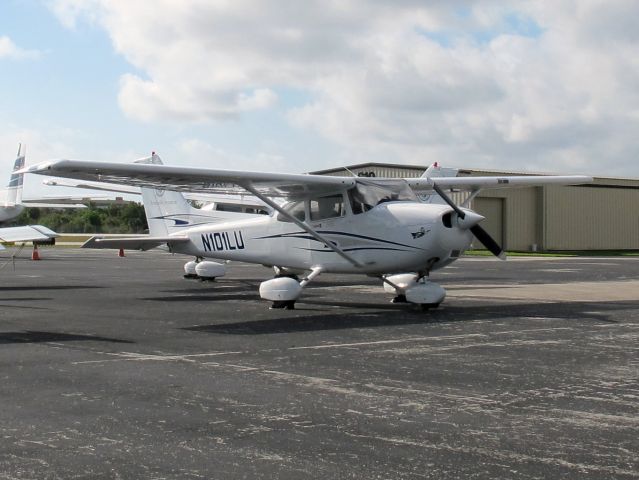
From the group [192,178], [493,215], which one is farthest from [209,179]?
[493,215]

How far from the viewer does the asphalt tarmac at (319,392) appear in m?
4.61

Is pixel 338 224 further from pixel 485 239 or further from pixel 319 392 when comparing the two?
pixel 319 392

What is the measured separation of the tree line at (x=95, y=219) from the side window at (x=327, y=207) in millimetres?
83692

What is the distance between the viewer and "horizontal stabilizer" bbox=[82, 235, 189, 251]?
686 inches

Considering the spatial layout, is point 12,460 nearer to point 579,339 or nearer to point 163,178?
point 579,339

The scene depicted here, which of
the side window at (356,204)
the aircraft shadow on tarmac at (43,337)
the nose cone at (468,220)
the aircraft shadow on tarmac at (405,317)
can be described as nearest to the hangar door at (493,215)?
Result: the aircraft shadow on tarmac at (405,317)

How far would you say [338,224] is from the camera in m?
14.3

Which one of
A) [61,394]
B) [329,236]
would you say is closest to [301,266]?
[329,236]

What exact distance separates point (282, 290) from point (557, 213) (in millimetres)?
40349

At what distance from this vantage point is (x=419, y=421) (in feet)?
18.3

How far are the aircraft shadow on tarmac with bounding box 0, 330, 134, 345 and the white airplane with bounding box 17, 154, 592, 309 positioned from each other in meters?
2.13

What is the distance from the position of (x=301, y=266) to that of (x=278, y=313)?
86.9 inches

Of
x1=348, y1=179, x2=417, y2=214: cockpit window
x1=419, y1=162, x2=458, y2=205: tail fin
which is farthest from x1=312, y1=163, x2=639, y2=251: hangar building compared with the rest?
x1=348, y1=179, x2=417, y2=214: cockpit window

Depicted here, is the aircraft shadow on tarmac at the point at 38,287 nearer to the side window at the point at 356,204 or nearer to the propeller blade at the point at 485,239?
the side window at the point at 356,204
